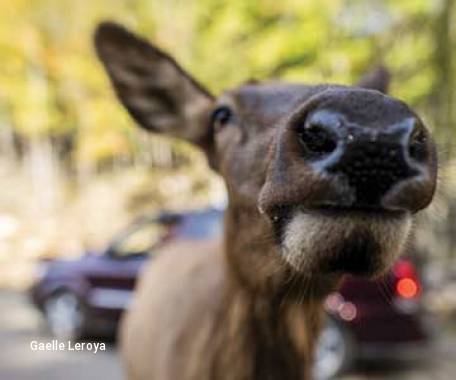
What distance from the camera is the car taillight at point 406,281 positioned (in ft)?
29.9

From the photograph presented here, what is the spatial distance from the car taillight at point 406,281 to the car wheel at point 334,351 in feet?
2.76

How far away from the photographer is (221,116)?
360 cm

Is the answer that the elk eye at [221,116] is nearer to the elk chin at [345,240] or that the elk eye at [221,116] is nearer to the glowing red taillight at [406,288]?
the elk chin at [345,240]

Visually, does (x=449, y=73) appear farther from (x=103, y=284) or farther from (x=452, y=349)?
(x=103, y=284)

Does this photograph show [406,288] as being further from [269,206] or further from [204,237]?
[269,206]

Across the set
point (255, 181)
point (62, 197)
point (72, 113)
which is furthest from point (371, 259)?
point (62, 197)

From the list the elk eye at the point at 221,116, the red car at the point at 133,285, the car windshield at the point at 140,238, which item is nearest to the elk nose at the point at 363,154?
the elk eye at the point at 221,116

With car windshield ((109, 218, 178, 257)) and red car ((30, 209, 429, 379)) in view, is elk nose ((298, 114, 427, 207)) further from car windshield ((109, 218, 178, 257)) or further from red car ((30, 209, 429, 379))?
car windshield ((109, 218, 178, 257))

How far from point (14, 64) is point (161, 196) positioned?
22.0 feet

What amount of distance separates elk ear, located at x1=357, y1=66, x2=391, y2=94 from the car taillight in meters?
5.16

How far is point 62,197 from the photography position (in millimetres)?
33781

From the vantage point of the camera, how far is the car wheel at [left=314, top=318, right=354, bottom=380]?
9.10m

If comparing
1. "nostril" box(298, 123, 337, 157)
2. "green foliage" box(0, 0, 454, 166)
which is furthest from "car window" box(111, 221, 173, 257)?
"nostril" box(298, 123, 337, 157)

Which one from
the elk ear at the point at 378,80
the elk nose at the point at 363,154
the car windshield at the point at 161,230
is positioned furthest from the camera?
the car windshield at the point at 161,230
